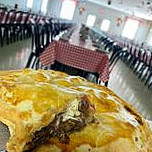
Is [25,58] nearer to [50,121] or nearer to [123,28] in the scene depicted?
[50,121]

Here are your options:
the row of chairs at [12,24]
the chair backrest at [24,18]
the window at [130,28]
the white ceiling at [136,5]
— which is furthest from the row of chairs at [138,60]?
the window at [130,28]

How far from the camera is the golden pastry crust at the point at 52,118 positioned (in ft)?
1.67

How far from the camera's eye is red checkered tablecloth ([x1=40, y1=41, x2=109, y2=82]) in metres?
3.53

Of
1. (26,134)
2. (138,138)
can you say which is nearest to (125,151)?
(138,138)

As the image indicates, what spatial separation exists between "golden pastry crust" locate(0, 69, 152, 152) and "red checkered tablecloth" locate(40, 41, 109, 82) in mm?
2870

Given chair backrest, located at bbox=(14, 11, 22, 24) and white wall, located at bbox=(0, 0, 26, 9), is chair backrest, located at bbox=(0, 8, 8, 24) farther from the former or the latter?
white wall, located at bbox=(0, 0, 26, 9)

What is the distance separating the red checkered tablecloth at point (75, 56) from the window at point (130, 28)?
926 inches

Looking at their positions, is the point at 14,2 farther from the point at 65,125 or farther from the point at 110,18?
the point at 110,18

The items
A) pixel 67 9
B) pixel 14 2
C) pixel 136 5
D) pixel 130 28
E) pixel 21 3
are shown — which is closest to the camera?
pixel 14 2

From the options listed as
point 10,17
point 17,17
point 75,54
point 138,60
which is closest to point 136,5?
point 138,60

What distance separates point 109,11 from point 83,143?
83.2 feet

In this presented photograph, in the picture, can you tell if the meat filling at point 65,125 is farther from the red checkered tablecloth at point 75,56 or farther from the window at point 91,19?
the window at point 91,19

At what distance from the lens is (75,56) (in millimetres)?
3537

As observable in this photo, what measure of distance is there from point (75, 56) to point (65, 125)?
9.90ft
